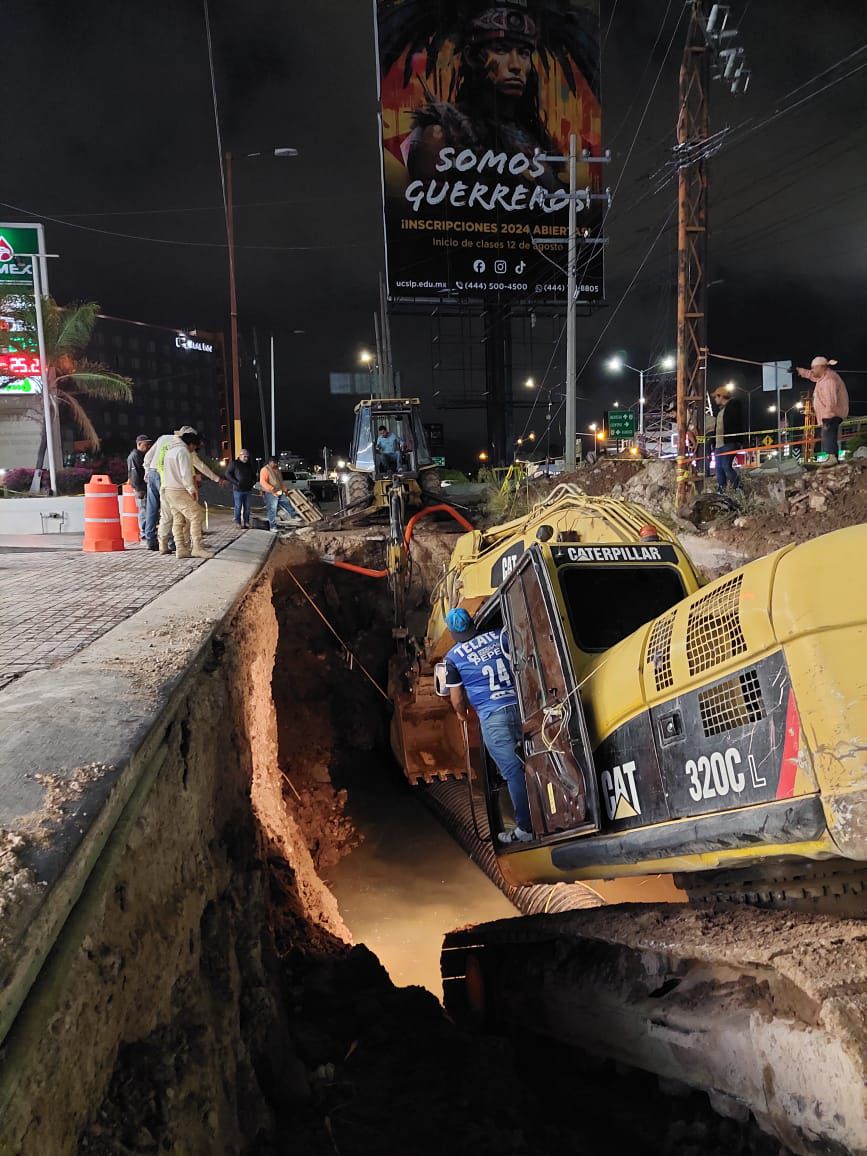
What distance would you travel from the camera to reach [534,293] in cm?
3544

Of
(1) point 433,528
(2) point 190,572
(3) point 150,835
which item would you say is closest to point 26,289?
(1) point 433,528

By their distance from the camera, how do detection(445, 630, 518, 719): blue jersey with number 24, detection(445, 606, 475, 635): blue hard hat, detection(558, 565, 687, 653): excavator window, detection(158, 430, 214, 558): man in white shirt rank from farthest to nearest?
detection(158, 430, 214, 558): man in white shirt, detection(445, 606, 475, 635): blue hard hat, detection(558, 565, 687, 653): excavator window, detection(445, 630, 518, 719): blue jersey with number 24

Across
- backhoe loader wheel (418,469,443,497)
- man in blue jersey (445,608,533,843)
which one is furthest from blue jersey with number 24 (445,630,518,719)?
backhoe loader wheel (418,469,443,497)

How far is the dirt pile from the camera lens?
11633 mm

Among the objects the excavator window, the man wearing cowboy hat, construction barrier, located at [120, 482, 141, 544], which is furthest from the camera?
construction barrier, located at [120, 482, 141, 544]

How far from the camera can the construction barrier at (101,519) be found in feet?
35.0

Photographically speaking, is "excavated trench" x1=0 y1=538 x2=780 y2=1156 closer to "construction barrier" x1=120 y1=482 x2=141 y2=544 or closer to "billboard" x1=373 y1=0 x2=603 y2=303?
"construction barrier" x1=120 y1=482 x2=141 y2=544

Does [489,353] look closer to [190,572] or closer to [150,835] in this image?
[190,572]

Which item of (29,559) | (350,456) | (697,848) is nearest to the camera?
(697,848)

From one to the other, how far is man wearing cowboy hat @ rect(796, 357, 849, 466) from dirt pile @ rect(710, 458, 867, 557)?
67cm

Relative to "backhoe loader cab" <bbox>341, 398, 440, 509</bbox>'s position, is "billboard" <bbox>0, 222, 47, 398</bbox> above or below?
above

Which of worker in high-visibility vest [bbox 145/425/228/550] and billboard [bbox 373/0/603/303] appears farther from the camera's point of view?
billboard [bbox 373/0/603/303]

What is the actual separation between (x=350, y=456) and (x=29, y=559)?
11.3 m

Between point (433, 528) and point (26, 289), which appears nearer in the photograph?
point (433, 528)
